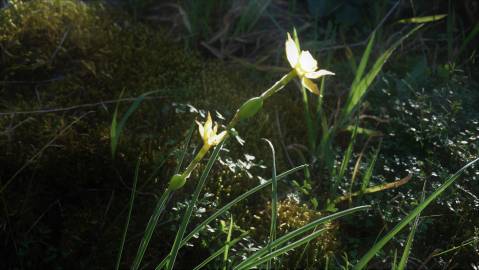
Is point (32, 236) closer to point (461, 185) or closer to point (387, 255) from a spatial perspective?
point (387, 255)

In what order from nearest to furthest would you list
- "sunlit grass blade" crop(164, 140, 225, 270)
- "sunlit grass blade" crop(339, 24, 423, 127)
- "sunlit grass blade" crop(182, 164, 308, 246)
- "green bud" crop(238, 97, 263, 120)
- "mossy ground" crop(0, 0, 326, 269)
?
"green bud" crop(238, 97, 263, 120) < "sunlit grass blade" crop(164, 140, 225, 270) < "sunlit grass blade" crop(182, 164, 308, 246) < "mossy ground" crop(0, 0, 326, 269) < "sunlit grass blade" crop(339, 24, 423, 127)

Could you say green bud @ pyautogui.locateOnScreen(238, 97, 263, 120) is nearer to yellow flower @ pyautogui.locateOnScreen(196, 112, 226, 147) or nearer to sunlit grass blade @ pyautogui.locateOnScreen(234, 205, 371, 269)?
yellow flower @ pyautogui.locateOnScreen(196, 112, 226, 147)

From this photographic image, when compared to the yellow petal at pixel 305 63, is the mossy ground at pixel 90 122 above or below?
below

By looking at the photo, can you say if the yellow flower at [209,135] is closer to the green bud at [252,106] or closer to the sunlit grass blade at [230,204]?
the green bud at [252,106]

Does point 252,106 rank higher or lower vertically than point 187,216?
higher

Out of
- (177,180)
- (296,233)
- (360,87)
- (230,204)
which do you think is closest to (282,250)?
(296,233)

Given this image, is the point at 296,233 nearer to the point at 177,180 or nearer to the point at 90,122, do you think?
the point at 177,180

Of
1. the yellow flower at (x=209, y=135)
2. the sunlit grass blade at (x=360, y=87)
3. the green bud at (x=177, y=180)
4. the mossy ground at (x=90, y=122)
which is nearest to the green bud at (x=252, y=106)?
the yellow flower at (x=209, y=135)

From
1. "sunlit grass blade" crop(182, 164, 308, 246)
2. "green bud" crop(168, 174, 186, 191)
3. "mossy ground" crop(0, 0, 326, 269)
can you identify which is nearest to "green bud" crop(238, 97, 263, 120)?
"green bud" crop(168, 174, 186, 191)

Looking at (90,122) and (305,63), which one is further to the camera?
(90,122)

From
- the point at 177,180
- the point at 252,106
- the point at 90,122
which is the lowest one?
the point at 90,122

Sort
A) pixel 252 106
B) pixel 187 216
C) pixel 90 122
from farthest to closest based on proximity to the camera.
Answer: pixel 90 122, pixel 187 216, pixel 252 106
